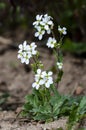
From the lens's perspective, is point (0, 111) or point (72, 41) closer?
point (0, 111)

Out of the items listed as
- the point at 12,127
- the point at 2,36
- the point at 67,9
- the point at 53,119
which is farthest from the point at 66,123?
the point at 2,36

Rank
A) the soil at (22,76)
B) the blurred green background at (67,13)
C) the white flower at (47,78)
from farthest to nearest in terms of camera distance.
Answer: the blurred green background at (67,13)
the soil at (22,76)
the white flower at (47,78)

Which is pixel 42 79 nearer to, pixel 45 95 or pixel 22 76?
pixel 45 95

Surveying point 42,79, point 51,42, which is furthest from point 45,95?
point 51,42

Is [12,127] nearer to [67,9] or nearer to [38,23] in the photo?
[38,23]

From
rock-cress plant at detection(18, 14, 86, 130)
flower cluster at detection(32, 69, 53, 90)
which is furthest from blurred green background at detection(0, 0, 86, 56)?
flower cluster at detection(32, 69, 53, 90)

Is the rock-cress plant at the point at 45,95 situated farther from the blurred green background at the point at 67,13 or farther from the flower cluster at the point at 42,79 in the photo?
the blurred green background at the point at 67,13

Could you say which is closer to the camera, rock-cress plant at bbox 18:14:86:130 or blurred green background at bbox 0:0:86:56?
rock-cress plant at bbox 18:14:86:130

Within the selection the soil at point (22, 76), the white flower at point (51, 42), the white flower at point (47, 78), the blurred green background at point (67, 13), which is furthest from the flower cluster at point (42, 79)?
the blurred green background at point (67, 13)

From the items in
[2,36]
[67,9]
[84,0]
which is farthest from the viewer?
[2,36]

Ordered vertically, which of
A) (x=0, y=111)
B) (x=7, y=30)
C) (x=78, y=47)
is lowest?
(x=0, y=111)

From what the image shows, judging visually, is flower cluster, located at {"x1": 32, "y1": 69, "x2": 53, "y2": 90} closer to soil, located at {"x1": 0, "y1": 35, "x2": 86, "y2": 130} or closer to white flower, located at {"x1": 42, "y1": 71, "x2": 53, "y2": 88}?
white flower, located at {"x1": 42, "y1": 71, "x2": 53, "y2": 88}
